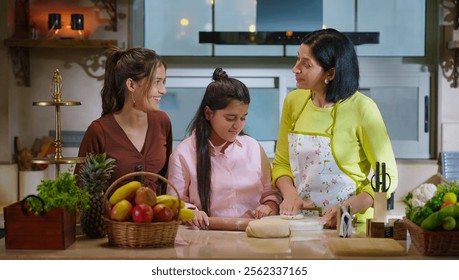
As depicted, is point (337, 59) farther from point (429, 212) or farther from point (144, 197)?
point (144, 197)

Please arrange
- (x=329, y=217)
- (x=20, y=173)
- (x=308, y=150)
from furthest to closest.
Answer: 1. (x=20, y=173)
2. (x=308, y=150)
3. (x=329, y=217)

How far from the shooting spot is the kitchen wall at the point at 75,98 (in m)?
5.31

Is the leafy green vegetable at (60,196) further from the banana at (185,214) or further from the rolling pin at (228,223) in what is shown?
the rolling pin at (228,223)

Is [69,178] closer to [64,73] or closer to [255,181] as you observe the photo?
[255,181]

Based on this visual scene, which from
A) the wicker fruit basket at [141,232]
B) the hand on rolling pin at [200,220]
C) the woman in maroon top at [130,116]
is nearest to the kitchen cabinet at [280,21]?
the woman in maroon top at [130,116]

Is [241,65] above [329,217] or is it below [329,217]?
above

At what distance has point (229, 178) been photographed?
10.6ft

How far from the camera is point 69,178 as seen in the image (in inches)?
106

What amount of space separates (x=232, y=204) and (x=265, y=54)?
241 centimetres

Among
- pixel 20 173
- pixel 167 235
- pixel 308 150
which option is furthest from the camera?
pixel 20 173

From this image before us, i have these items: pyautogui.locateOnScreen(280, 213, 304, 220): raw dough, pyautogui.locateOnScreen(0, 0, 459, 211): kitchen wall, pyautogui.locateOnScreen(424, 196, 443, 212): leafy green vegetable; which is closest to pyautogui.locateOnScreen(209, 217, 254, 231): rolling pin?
pyautogui.locateOnScreen(280, 213, 304, 220): raw dough

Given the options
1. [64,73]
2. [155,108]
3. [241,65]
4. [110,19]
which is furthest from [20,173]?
[155,108]

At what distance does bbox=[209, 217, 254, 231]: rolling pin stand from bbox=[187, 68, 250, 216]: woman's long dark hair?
0.22 m

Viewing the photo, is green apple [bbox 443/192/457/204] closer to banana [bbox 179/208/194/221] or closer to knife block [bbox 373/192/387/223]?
knife block [bbox 373/192/387/223]
